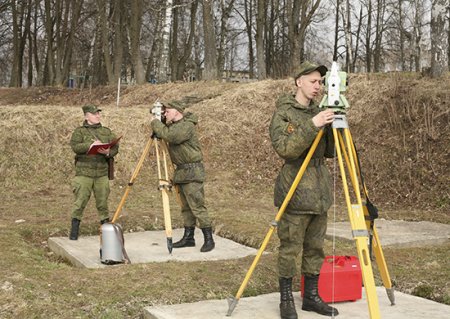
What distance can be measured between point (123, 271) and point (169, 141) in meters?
1.82

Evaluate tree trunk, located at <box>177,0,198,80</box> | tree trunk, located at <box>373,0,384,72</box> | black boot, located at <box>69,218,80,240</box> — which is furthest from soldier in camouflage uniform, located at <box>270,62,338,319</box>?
tree trunk, located at <box>373,0,384,72</box>

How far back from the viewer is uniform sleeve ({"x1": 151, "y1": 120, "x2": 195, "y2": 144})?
7.62m

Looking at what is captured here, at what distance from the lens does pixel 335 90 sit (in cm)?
447

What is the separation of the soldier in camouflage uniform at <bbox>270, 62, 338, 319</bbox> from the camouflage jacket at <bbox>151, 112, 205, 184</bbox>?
276 cm

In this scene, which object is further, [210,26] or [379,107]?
[210,26]

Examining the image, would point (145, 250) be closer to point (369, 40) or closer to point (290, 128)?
point (290, 128)

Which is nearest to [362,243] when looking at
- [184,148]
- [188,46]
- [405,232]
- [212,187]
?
[184,148]

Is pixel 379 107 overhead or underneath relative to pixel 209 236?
overhead

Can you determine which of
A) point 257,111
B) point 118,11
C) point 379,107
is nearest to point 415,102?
point 379,107

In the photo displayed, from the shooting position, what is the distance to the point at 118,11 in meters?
30.9

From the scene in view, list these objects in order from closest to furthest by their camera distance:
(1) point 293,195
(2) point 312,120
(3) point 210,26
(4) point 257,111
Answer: (2) point 312,120, (1) point 293,195, (4) point 257,111, (3) point 210,26

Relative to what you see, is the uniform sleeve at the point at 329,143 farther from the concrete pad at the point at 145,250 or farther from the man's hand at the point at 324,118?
the concrete pad at the point at 145,250

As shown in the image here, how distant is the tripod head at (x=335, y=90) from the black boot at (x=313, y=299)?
5.00 feet

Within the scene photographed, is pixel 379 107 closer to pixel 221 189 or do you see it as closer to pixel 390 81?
pixel 390 81
